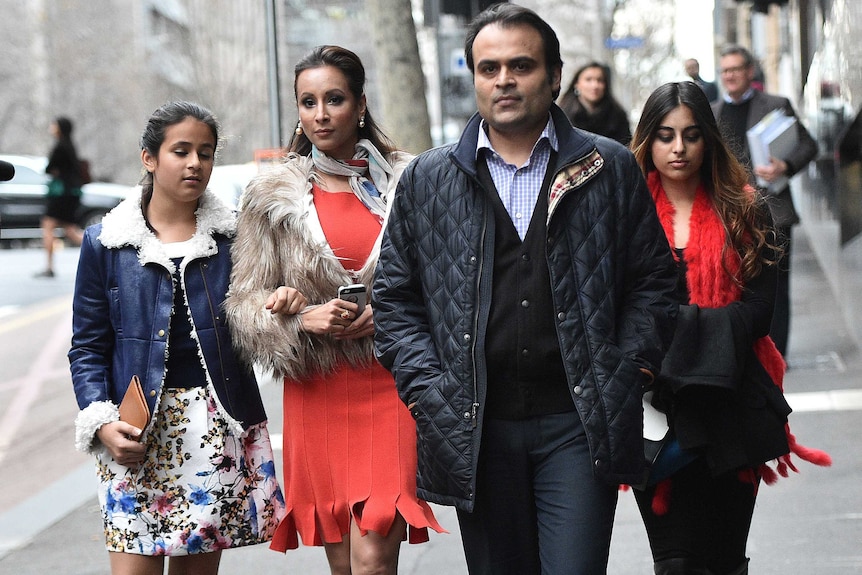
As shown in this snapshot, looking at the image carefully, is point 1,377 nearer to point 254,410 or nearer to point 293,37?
point 254,410

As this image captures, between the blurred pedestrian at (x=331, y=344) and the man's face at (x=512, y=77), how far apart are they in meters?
0.92

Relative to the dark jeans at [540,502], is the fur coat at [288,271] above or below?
above

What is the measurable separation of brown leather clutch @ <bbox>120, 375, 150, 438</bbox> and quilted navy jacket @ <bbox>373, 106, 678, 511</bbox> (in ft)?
2.56

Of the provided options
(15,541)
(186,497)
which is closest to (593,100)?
(15,541)

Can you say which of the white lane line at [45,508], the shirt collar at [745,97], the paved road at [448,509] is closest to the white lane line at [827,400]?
the paved road at [448,509]

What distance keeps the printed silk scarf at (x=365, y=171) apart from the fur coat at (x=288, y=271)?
0.06 metres

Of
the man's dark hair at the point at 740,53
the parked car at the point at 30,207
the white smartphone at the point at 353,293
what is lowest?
the parked car at the point at 30,207

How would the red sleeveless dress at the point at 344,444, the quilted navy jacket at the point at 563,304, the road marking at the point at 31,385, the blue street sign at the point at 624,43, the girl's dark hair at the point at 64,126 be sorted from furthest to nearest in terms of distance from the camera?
the blue street sign at the point at 624,43 < the girl's dark hair at the point at 64,126 < the road marking at the point at 31,385 < the red sleeveless dress at the point at 344,444 < the quilted navy jacket at the point at 563,304

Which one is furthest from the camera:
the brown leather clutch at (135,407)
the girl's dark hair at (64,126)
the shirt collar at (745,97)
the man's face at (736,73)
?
the girl's dark hair at (64,126)

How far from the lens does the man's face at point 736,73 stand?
27.1 ft

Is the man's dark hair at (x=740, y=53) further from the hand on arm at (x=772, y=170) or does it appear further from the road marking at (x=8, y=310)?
the road marking at (x=8, y=310)

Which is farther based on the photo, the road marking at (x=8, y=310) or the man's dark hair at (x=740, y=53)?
the road marking at (x=8, y=310)

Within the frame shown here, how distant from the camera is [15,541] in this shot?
620 cm

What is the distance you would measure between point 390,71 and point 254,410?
272 inches
